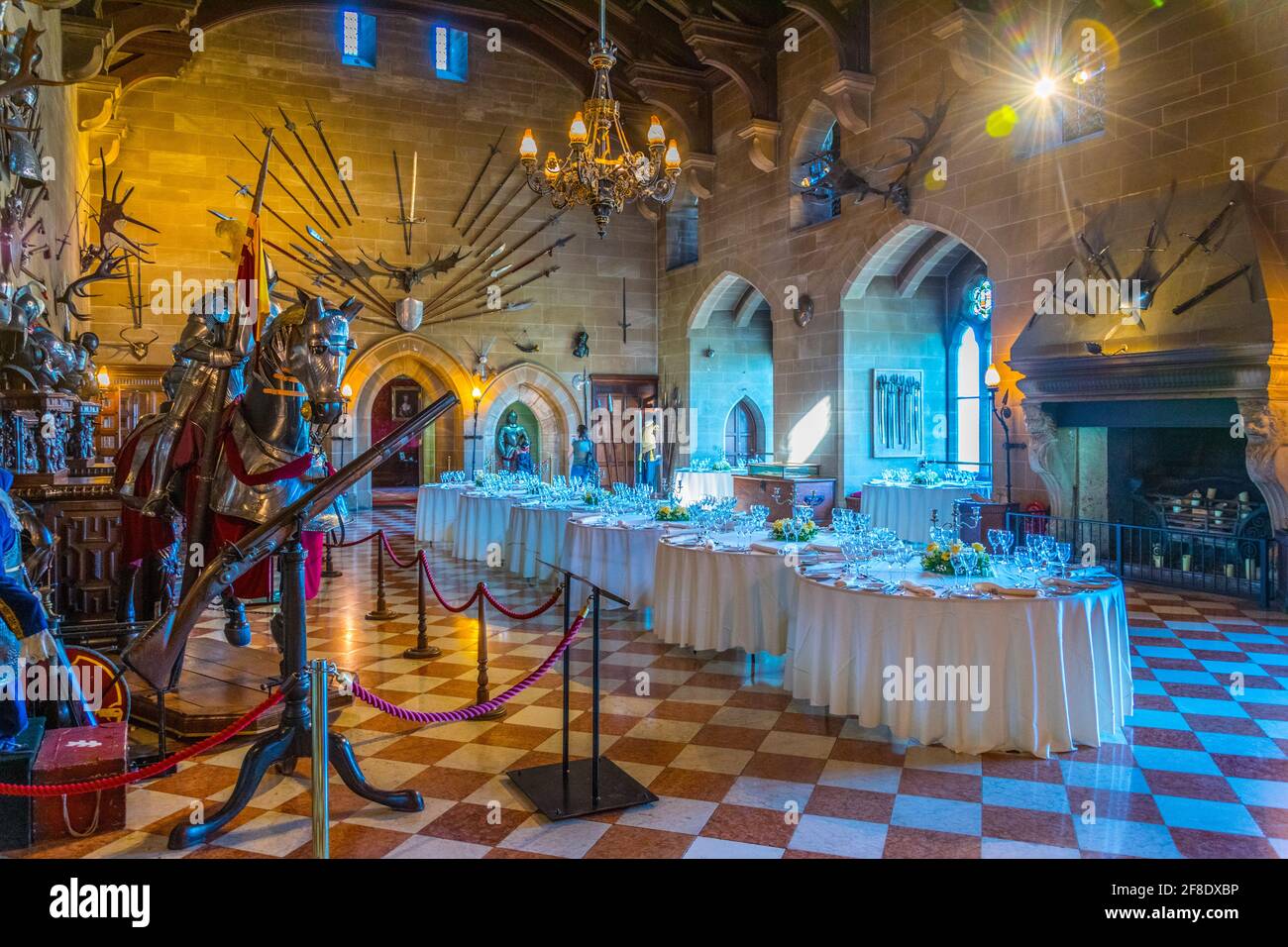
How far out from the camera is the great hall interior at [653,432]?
3.47 meters

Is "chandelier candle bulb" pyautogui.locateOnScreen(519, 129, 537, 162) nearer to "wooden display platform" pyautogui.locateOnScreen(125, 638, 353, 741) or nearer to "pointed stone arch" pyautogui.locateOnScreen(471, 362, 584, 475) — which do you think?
"wooden display platform" pyautogui.locateOnScreen(125, 638, 353, 741)

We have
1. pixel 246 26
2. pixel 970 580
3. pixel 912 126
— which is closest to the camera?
pixel 970 580

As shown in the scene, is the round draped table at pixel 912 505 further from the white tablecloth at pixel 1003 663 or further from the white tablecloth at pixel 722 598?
the white tablecloth at pixel 1003 663

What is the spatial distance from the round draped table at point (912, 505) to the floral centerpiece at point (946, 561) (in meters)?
5.39

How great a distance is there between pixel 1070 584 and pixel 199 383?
4.56 m

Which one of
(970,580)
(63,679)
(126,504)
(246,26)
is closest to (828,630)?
(970,580)

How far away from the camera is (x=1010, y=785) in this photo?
3.58 m

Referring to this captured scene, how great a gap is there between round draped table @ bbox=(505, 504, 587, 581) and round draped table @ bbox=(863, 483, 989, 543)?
4086 millimetres

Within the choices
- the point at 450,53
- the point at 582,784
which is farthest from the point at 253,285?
the point at 450,53

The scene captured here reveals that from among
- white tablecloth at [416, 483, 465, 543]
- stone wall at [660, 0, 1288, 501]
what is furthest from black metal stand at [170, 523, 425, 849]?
white tablecloth at [416, 483, 465, 543]

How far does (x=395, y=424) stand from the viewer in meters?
19.6

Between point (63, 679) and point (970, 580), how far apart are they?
409 centimetres
